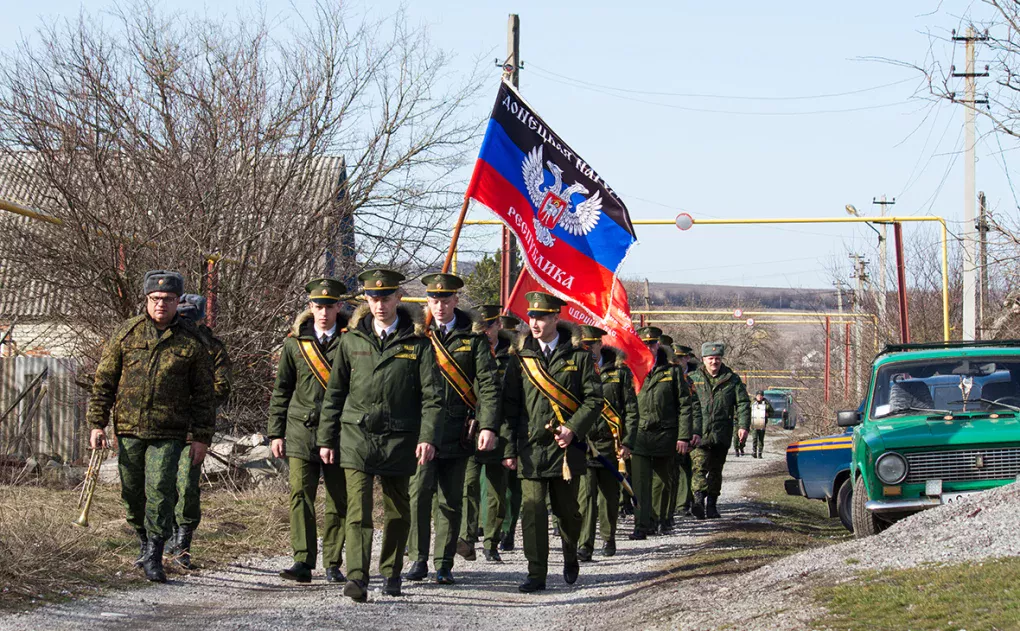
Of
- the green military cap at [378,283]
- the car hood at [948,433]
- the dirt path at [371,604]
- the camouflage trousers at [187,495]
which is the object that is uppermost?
the green military cap at [378,283]

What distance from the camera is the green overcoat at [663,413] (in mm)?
14125

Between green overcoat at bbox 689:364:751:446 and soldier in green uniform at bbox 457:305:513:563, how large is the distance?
5693 millimetres

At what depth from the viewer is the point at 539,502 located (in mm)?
9453

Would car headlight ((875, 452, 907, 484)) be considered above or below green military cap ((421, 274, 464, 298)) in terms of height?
below

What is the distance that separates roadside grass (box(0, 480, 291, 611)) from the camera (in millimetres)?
8312

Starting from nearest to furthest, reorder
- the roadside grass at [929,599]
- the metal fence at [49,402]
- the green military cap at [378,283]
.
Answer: the roadside grass at [929,599] → the green military cap at [378,283] → the metal fence at [49,402]

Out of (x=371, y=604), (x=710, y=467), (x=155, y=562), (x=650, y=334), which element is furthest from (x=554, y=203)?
(x=371, y=604)

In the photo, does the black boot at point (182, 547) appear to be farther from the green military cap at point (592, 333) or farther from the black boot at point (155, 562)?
the green military cap at point (592, 333)

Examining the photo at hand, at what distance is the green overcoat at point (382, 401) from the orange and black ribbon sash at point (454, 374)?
1138 millimetres

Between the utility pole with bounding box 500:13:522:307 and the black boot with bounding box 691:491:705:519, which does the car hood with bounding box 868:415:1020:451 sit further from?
the utility pole with bounding box 500:13:522:307

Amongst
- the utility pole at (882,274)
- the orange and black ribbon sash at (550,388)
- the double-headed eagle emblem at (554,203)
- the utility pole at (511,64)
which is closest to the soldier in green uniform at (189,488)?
the orange and black ribbon sash at (550,388)

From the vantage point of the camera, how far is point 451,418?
987 centimetres

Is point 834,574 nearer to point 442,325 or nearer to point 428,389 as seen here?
point 428,389

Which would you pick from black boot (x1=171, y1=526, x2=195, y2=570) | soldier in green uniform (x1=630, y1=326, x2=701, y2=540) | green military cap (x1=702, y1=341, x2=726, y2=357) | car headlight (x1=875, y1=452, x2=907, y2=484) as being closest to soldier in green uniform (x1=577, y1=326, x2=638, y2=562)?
soldier in green uniform (x1=630, y1=326, x2=701, y2=540)
